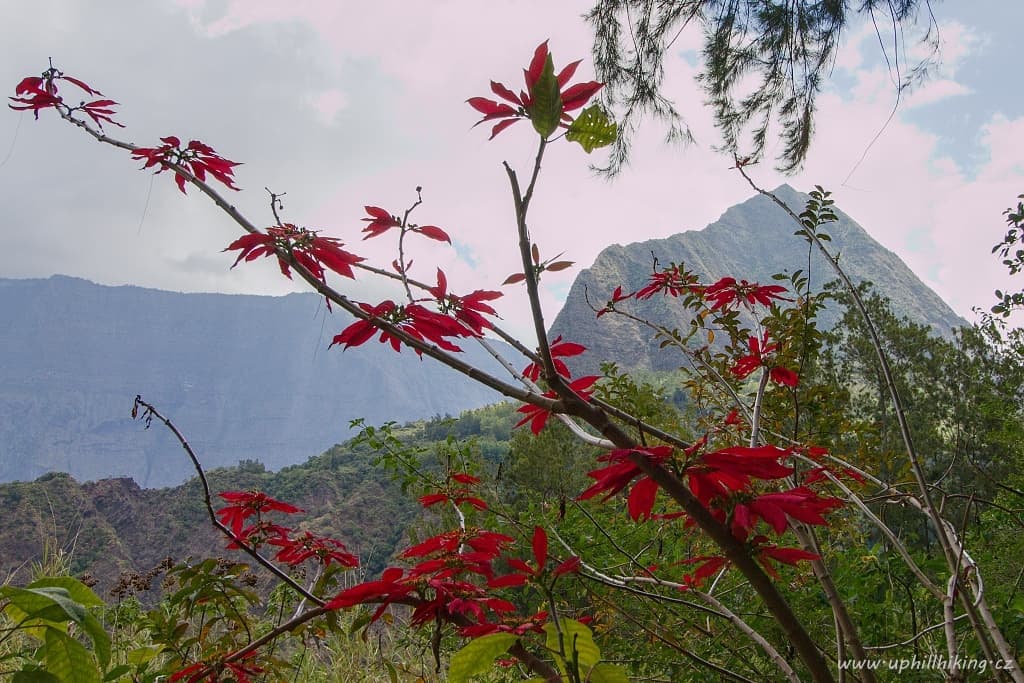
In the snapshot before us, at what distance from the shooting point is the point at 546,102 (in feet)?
1.44

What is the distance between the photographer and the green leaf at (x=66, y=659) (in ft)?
1.47

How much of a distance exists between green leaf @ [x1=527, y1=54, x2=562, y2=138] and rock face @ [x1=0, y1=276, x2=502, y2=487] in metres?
95.5

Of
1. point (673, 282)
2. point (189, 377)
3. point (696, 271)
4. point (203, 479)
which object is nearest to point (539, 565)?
point (203, 479)

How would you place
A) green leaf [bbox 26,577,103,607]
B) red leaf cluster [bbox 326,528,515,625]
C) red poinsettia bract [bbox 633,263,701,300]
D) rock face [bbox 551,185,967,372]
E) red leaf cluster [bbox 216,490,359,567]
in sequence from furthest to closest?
1. rock face [bbox 551,185,967,372]
2. red poinsettia bract [bbox 633,263,701,300]
3. red leaf cluster [bbox 216,490,359,567]
4. red leaf cluster [bbox 326,528,515,625]
5. green leaf [bbox 26,577,103,607]

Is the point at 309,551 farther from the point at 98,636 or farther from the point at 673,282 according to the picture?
the point at 673,282

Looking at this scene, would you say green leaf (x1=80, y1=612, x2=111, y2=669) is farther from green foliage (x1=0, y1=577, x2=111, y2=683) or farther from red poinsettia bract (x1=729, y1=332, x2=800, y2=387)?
red poinsettia bract (x1=729, y1=332, x2=800, y2=387)

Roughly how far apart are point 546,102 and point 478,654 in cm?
46

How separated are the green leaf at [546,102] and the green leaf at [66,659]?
1.80 ft

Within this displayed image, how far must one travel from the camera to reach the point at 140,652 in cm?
91

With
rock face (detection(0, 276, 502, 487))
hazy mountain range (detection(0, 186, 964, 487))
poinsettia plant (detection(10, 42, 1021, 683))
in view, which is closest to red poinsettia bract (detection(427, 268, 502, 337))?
poinsettia plant (detection(10, 42, 1021, 683))

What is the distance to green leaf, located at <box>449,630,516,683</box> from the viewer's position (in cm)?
48

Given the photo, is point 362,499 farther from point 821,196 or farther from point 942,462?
point 821,196

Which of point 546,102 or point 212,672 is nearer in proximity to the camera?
point 546,102

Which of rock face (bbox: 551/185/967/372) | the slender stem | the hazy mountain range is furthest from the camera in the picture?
the hazy mountain range
